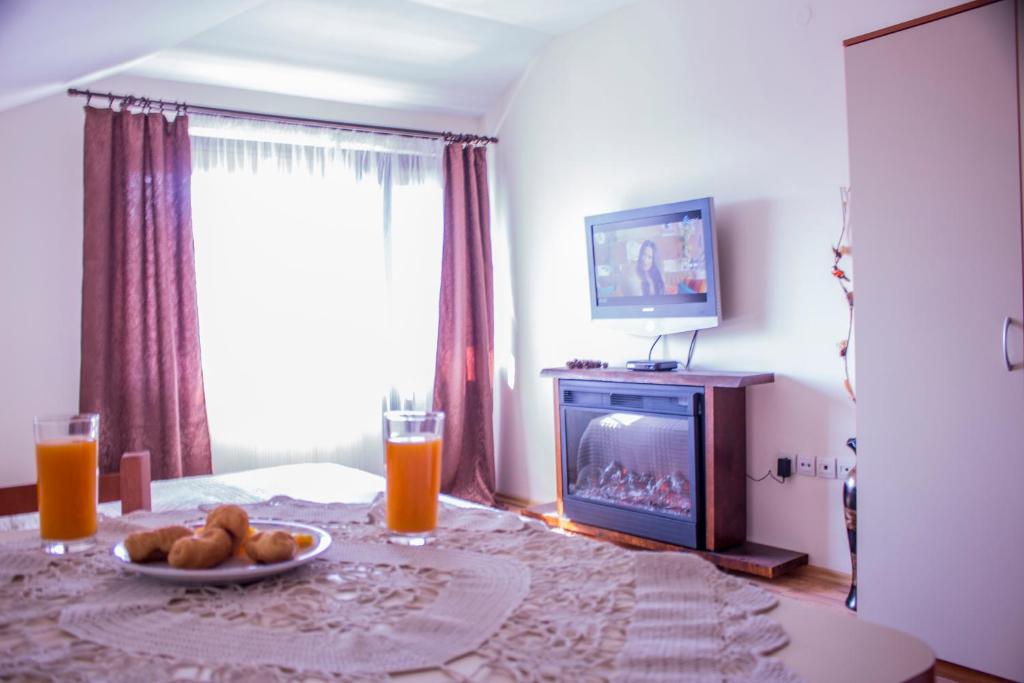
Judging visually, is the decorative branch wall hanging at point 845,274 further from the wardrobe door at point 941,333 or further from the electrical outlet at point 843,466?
the wardrobe door at point 941,333

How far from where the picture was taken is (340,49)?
4.36 metres

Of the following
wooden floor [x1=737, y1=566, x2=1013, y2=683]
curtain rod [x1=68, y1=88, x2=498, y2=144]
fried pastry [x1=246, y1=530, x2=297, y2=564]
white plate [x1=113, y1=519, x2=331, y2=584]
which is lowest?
wooden floor [x1=737, y1=566, x2=1013, y2=683]

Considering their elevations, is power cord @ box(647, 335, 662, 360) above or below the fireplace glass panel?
above

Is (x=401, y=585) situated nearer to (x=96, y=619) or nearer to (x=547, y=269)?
(x=96, y=619)

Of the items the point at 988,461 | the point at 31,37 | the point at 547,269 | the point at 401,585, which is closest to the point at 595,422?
the point at 547,269

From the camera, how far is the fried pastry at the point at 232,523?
98 centimetres

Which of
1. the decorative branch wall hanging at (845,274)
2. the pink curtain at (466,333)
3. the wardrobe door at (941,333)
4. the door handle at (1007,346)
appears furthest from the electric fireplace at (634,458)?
the door handle at (1007,346)

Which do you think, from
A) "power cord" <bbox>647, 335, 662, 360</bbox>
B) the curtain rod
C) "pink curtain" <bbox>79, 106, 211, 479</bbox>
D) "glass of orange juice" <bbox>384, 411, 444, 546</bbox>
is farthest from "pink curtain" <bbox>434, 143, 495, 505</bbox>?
"glass of orange juice" <bbox>384, 411, 444, 546</bbox>

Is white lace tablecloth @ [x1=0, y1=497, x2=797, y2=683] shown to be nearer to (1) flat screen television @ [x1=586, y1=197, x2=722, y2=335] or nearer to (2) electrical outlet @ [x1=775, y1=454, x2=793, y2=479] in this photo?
(2) electrical outlet @ [x1=775, y1=454, x2=793, y2=479]

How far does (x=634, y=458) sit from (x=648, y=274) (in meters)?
0.89

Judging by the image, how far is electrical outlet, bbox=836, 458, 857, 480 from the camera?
330 cm

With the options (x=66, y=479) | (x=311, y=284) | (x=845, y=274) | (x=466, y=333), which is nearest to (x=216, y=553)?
(x=66, y=479)

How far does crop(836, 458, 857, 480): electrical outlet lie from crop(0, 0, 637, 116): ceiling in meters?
2.52

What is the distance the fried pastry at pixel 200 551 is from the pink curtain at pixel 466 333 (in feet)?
13.2
